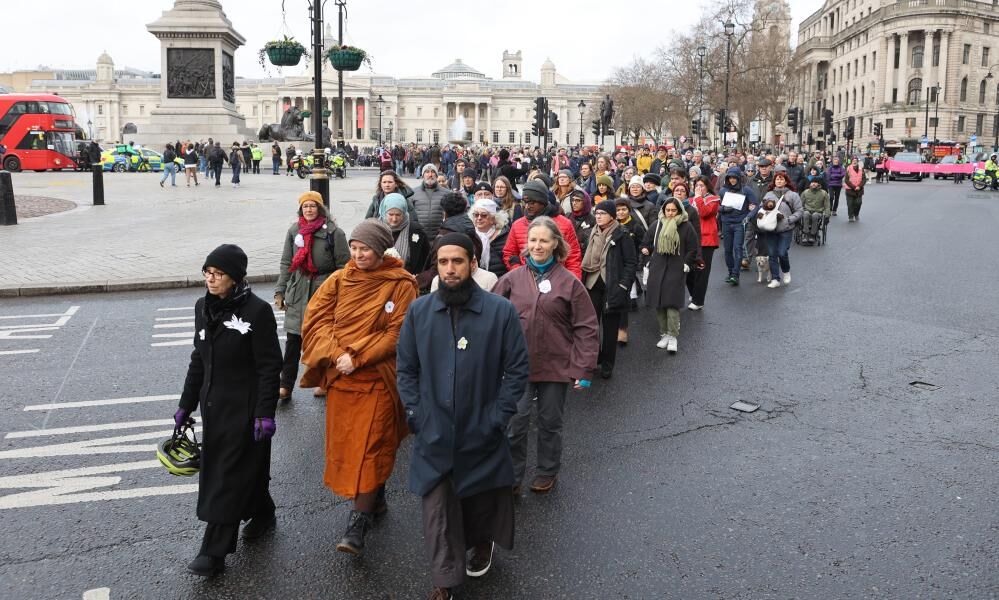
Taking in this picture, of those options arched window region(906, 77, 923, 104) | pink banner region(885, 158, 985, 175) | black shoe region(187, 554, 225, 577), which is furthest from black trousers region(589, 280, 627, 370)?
arched window region(906, 77, 923, 104)

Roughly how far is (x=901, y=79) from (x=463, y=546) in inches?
3843

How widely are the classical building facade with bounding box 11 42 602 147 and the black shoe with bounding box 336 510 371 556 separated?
119 metres

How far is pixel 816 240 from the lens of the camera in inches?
701

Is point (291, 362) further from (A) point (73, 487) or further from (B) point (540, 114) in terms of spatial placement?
(B) point (540, 114)

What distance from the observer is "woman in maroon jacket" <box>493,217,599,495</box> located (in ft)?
16.5

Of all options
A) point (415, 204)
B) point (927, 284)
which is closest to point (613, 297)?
point (415, 204)

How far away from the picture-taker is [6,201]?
17.5 meters

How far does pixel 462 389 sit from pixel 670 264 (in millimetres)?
5381

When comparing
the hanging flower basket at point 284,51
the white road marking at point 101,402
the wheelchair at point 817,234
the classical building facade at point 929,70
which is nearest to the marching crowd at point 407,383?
the white road marking at point 101,402

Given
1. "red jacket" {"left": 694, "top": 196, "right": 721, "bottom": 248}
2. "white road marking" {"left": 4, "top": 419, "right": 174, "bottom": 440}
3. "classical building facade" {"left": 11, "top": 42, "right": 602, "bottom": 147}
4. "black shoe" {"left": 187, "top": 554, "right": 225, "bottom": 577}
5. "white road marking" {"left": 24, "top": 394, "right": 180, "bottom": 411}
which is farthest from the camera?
"classical building facade" {"left": 11, "top": 42, "right": 602, "bottom": 147}

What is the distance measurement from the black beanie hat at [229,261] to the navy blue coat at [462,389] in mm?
875

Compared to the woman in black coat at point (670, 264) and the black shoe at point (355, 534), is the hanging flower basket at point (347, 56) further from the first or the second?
the black shoe at point (355, 534)

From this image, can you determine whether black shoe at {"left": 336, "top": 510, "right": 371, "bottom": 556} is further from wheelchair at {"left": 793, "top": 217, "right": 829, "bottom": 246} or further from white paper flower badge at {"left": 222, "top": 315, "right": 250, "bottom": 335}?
wheelchair at {"left": 793, "top": 217, "right": 829, "bottom": 246}

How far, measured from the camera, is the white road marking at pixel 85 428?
19.4 feet
